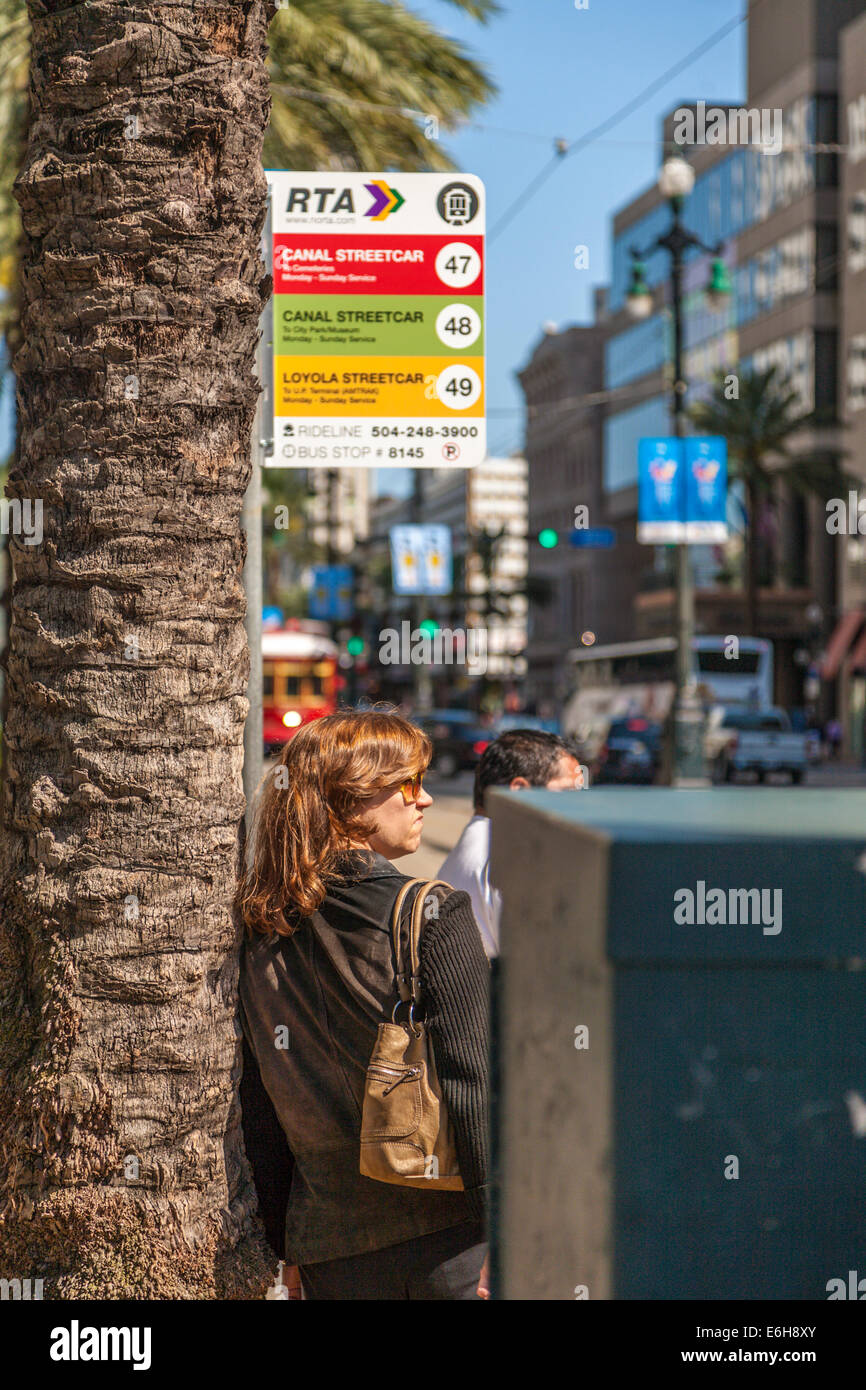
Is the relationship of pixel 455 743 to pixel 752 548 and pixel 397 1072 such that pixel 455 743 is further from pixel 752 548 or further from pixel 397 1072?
pixel 397 1072

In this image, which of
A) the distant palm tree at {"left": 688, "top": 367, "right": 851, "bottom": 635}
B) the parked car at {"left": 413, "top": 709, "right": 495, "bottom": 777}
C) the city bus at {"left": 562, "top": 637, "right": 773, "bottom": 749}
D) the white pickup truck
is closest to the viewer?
the white pickup truck

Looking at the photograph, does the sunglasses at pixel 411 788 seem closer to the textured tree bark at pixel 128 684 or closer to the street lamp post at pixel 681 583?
the textured tree bark at pixel 128 684

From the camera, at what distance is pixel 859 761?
152 feet

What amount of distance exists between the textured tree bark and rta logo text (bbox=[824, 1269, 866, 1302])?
1428 millimetres

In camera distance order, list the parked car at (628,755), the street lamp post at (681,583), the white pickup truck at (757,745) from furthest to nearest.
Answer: the parked car at (628,755), the white pickup truck at (757,745), the street lamp post at (681,583)

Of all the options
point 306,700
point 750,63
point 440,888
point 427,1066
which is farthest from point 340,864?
point 750,63

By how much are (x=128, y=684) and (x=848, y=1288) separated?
1.59 m

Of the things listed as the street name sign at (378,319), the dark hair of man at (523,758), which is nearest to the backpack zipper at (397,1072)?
the dark hair of man at (523,758)

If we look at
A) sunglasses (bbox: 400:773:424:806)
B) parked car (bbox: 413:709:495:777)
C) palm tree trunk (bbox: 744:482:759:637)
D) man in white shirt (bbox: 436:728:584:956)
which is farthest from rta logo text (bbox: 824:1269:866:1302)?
palm tree trunk (bbox: 744:482:759:637)

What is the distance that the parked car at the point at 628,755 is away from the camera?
107 ft

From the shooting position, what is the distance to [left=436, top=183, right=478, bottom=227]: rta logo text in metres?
4.46

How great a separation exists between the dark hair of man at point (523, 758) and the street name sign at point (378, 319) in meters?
0.81

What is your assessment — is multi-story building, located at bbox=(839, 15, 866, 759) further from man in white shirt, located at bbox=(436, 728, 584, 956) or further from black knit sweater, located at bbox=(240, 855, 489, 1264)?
black knit sweater, located at bbox=(240, 855, 489, 1264)
